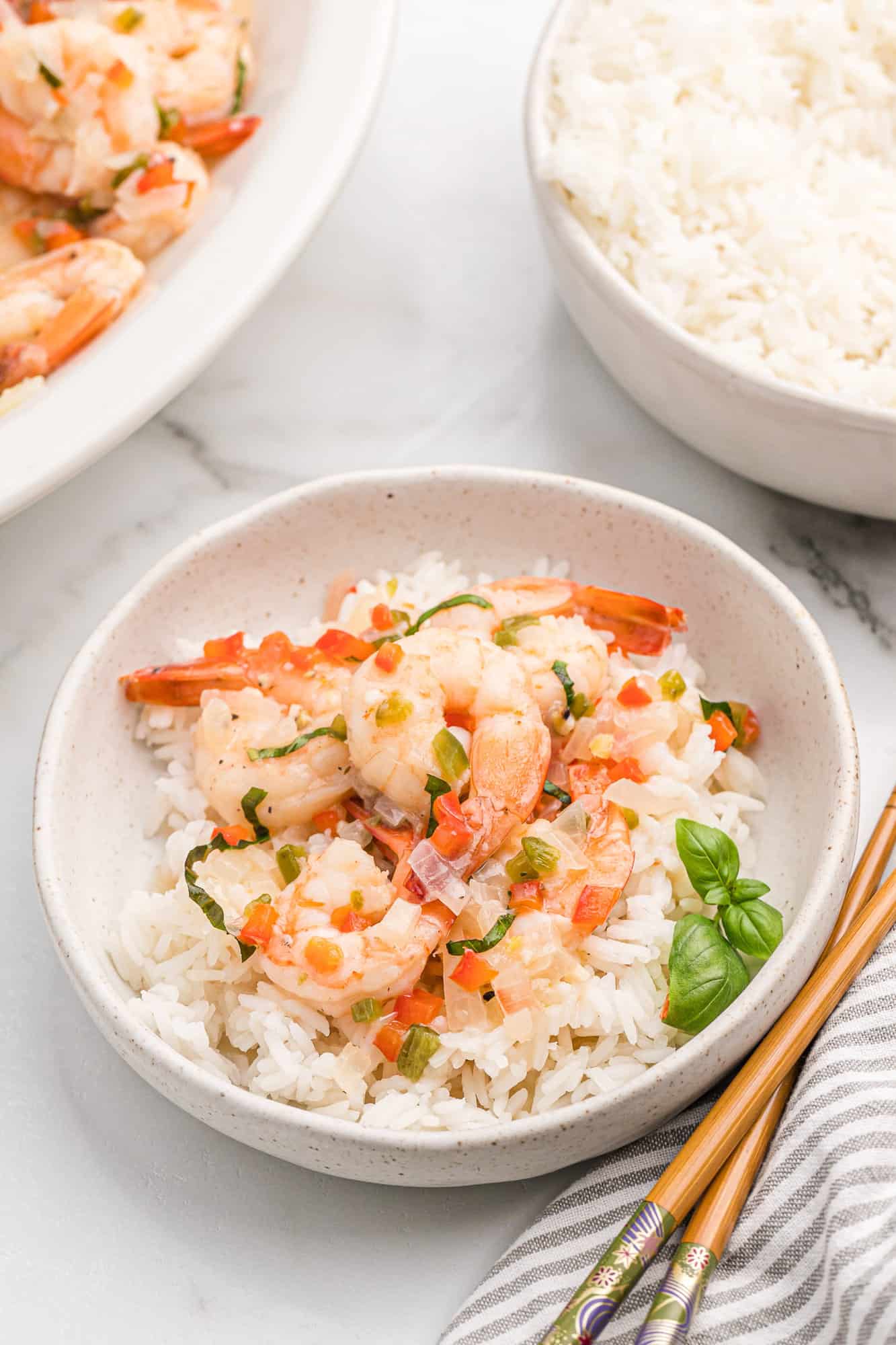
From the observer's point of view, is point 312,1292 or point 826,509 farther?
point 826,509

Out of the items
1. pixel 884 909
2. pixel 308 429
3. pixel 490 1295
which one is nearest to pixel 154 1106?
pixel 490 1295

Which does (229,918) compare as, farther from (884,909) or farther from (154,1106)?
(884,909)

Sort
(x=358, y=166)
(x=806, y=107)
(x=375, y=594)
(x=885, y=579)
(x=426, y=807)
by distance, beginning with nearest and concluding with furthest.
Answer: (x=426, y=807) → (x=375, y=594) → (x=885, y=579) → (x=806, y=107) → (x=358, y=166)

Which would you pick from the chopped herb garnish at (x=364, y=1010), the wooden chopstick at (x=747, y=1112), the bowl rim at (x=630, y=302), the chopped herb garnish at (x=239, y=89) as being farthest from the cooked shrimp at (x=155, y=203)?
the wooden chopstick at (x=747, y=1112)

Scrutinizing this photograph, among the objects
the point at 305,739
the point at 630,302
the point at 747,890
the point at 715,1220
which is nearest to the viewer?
the point at 715,1220

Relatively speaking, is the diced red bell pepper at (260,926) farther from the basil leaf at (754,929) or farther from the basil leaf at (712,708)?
the basil leaf at (712,708)

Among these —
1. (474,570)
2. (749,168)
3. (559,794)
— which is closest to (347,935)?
(559,794)

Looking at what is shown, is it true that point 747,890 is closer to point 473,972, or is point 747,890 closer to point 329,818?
point 473,972
